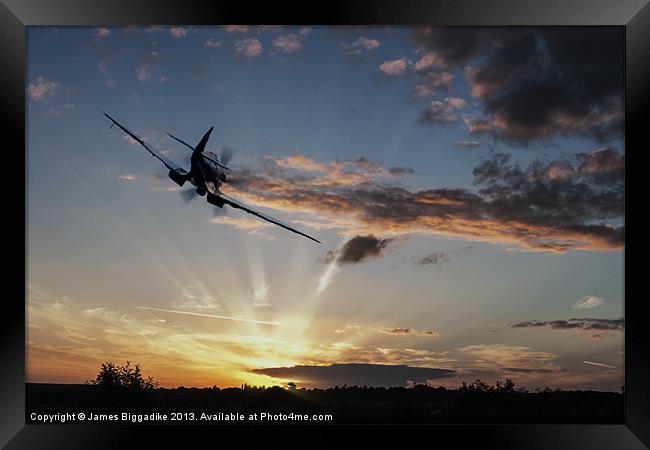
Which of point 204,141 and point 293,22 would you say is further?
point 204,141

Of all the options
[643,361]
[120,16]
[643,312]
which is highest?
[120,16]

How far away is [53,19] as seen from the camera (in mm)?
6297

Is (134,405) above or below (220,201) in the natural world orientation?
below

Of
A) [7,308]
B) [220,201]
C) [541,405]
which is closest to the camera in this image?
[7,308]

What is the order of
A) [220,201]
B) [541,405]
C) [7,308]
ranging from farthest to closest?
1. [220,201]
2. [541,405]
3. [7,308]

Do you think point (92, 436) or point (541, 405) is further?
point (541, 405)

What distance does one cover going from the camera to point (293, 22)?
625cm

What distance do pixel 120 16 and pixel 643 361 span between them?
5.77 metres

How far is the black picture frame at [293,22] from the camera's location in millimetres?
6117

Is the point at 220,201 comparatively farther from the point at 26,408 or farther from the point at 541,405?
the point at 541,405

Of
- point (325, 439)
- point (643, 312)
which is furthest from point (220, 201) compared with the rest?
point (643, 312)

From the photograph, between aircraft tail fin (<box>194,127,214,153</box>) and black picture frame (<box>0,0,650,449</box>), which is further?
aircraft tail fin (<box>194,127,214,153</box>)

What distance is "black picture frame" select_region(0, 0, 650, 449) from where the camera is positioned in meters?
6.12

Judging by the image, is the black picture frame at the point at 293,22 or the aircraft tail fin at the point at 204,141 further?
the aircraft tail fin at the point at 204,141
